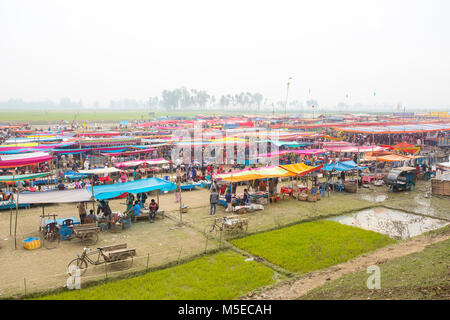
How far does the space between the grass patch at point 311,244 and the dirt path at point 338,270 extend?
12.4 inches

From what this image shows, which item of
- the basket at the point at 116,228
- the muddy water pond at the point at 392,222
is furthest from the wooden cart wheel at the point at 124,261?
the muddy water pond at the point at 392,222

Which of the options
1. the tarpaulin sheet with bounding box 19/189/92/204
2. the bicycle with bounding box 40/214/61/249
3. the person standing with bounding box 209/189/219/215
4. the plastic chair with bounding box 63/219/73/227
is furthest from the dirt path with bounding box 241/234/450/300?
the tarpaulin sheet with bounding box 19/189/92/204

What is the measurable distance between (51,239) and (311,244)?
875 cm

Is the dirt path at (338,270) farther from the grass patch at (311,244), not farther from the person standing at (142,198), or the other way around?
the person standing at (142,198)

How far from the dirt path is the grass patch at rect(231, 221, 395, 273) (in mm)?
316

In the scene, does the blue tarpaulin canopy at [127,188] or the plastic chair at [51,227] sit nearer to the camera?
the plastic chair at [51,227]

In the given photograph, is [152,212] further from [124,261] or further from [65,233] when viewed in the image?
[124,261]

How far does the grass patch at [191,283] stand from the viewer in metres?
7.99

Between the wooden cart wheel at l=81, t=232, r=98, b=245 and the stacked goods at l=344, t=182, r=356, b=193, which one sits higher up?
the stacked goods at l=344, t=182, r=356, b=193

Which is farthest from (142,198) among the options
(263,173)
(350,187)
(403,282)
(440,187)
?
(440,187)

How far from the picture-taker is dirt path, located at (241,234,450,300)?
26.5 ft

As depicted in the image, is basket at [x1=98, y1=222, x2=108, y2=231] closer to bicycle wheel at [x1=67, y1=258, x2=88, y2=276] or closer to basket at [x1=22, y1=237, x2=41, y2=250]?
basket at [x1=22, y1=237, x2=41, y2=250]

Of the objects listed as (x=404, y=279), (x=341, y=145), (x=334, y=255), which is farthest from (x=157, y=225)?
(x=341, y=145)

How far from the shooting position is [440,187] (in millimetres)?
18141
